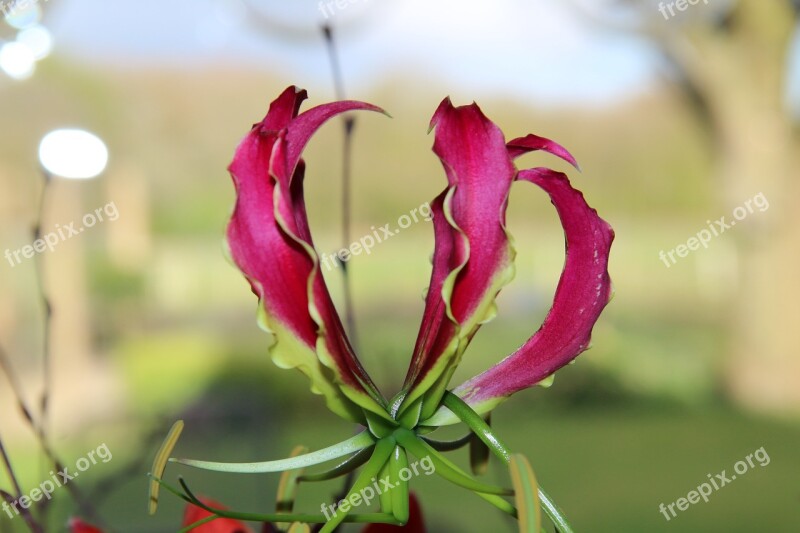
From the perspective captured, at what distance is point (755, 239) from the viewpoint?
2.97 m

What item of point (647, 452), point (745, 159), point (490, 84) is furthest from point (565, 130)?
point (647, 452)

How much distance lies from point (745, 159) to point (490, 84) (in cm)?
91

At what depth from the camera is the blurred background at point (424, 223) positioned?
272 centimetres

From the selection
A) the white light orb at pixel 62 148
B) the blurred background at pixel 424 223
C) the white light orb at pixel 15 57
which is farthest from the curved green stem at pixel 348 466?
the blurred background at pixel 424 223

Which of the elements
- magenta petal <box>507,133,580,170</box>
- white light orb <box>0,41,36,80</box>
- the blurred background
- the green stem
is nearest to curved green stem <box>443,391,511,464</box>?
the green stem

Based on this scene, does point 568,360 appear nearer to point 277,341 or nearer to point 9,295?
point 277,341

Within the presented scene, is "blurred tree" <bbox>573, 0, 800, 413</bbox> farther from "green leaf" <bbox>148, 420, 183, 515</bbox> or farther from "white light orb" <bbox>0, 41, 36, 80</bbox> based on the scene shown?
"green leaf" <bbox>148, 420, 183, 515</bbox>

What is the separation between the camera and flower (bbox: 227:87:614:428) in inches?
12.7

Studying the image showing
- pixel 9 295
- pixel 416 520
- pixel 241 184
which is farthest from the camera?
pixel 9 295

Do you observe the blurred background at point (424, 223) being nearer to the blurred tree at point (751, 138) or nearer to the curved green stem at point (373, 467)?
the blurred tree at point (751, 138)

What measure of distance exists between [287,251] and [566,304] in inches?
4.7

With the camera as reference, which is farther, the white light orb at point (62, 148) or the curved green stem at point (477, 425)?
the white light orb at point (62, 148)

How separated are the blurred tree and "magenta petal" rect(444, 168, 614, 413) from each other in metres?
2.60

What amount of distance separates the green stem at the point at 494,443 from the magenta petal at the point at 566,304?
25 millimetres
